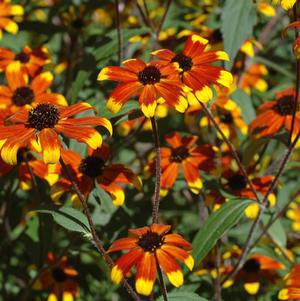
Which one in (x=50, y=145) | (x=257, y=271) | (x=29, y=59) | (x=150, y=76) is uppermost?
(x=150, y=76)

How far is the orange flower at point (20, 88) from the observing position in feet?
7.47

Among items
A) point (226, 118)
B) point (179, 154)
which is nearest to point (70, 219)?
point (179, 154)

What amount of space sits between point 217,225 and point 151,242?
1.37 ft

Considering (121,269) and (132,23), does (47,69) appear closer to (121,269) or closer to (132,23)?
(132,23)

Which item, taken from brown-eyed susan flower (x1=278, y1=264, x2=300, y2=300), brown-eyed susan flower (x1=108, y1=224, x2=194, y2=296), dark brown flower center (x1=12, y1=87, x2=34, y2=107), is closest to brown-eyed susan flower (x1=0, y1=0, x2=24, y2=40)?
dark brown flower center (x1=12, y1=87, x2=34, y2=107)

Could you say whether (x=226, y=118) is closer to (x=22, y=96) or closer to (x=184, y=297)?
(x=22, y=96)

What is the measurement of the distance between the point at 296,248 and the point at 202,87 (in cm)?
116

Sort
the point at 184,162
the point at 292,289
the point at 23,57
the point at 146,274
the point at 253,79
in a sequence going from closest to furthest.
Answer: the point at 146,274 < the point at 292,289 < the point at 184,162 < the point at 23,57 < the point at 253,79

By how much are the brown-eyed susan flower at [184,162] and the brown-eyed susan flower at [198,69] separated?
455 millimetres

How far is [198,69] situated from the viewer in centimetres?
179

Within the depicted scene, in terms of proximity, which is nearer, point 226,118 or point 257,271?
point 257,271

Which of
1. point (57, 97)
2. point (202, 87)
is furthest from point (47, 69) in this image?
point (202, 87)

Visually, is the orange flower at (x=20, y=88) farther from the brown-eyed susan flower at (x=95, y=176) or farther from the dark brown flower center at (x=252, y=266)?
the dark brown flower center at (x=252, y=266)

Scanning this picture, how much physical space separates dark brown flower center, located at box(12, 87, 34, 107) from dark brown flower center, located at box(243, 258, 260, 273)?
107 cm
